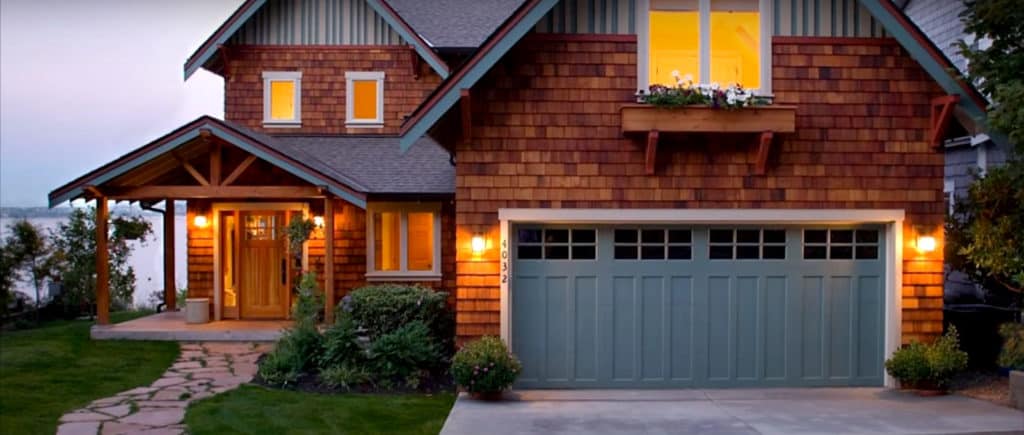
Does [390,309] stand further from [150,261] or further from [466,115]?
[150,261]

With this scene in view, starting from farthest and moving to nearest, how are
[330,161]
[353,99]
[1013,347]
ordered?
[353,99] < [330,161] < [1013,347]

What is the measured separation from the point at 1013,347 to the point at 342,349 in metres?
7.60

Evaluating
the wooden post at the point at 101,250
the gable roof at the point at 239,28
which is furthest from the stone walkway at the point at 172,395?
the gable roof at the point at 239,28

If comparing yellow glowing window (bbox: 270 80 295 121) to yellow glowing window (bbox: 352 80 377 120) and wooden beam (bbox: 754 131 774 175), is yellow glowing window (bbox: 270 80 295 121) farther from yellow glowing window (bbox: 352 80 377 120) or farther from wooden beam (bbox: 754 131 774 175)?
wooden beam (bbox: 754 131 774 175)

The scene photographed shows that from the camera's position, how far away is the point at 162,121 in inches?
978

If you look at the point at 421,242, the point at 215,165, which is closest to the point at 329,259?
the point at 421,242

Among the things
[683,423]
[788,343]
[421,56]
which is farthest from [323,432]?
[421,56]

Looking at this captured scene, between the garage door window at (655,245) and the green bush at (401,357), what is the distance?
2.58 meters

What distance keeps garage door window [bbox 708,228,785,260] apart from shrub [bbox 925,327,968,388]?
1.97 metres

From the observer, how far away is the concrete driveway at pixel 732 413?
8.31 meters

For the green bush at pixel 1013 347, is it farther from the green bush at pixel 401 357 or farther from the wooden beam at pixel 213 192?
the wooden beam at pixel 213 192

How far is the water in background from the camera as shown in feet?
55.1

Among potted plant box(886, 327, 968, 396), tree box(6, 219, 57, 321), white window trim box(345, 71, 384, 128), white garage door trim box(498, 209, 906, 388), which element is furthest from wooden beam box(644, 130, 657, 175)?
tree box(6, 219, 57, 321)

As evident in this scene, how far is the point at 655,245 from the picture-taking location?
34.3 feet
